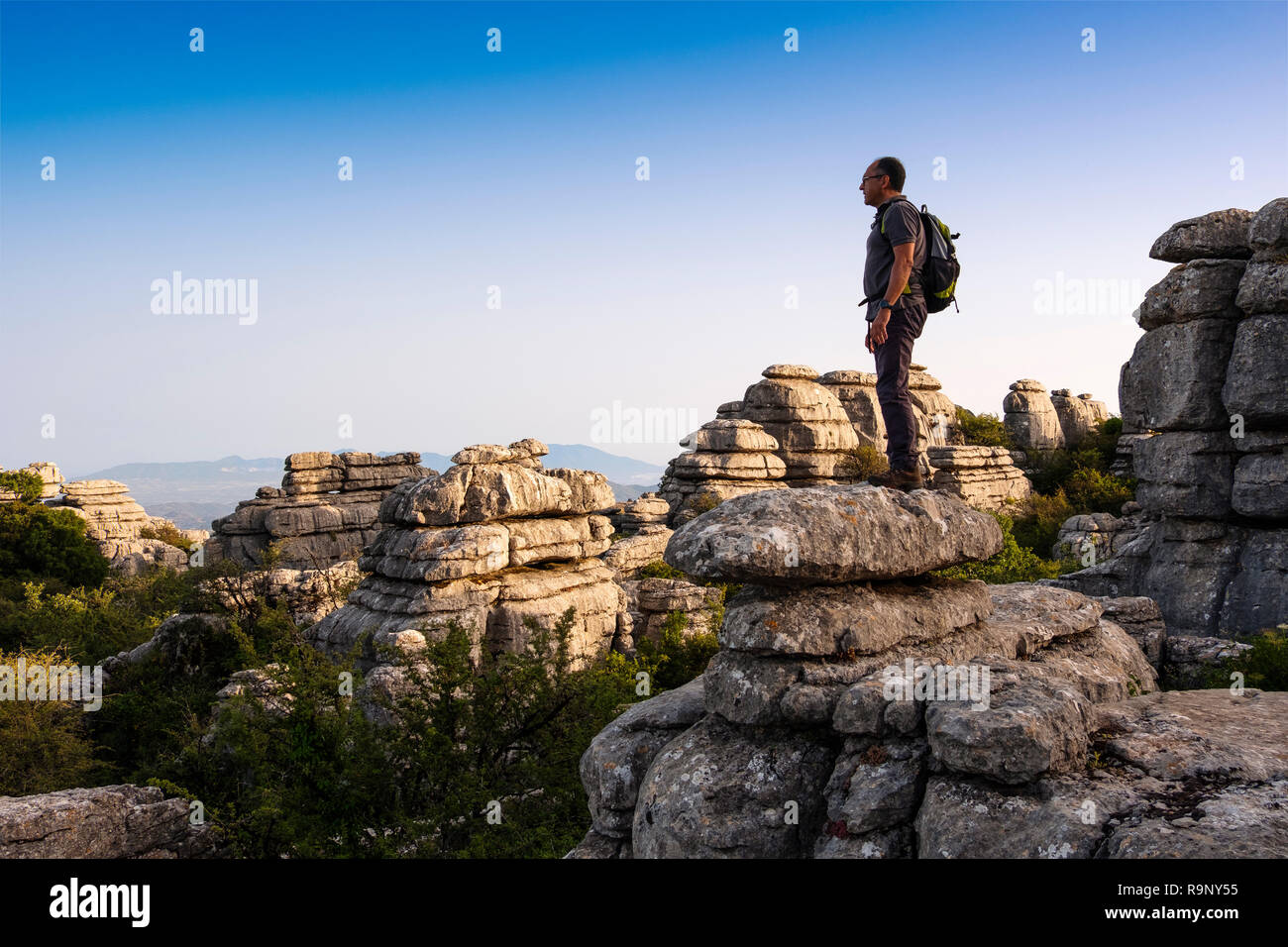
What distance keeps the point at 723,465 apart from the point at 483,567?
2006 centimetres

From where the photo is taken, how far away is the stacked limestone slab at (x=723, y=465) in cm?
3459

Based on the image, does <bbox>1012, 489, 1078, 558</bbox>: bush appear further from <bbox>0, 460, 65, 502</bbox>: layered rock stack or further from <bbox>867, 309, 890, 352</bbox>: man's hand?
<bbox>0, 460, 65, 502</bbox>: layered rock stack

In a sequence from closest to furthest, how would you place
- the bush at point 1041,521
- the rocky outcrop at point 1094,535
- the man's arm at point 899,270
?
the man's arm at point 899,270 → the rocky outcrop at point 1094,535 → the bush at point 1041,521

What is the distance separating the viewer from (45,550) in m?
36.3

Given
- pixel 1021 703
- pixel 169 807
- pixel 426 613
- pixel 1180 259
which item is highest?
pixel 1180 259

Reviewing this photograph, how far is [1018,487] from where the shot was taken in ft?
129

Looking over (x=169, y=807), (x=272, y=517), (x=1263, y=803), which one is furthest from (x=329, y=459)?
(x=1263, y=803)

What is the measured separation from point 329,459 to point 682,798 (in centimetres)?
3376

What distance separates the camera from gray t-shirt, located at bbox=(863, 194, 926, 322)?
7285 mm

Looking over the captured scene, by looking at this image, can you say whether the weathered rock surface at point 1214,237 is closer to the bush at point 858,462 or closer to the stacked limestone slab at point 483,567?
the stacked limestone slab at point 483,567

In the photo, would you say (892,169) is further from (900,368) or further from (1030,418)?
(1030,418)

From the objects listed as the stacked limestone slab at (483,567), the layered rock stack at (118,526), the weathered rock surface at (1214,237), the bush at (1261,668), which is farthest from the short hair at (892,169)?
the layered rock stack at (118,526)

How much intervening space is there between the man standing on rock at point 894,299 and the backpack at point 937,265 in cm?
7

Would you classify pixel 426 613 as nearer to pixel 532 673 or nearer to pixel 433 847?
pixel 532 673
